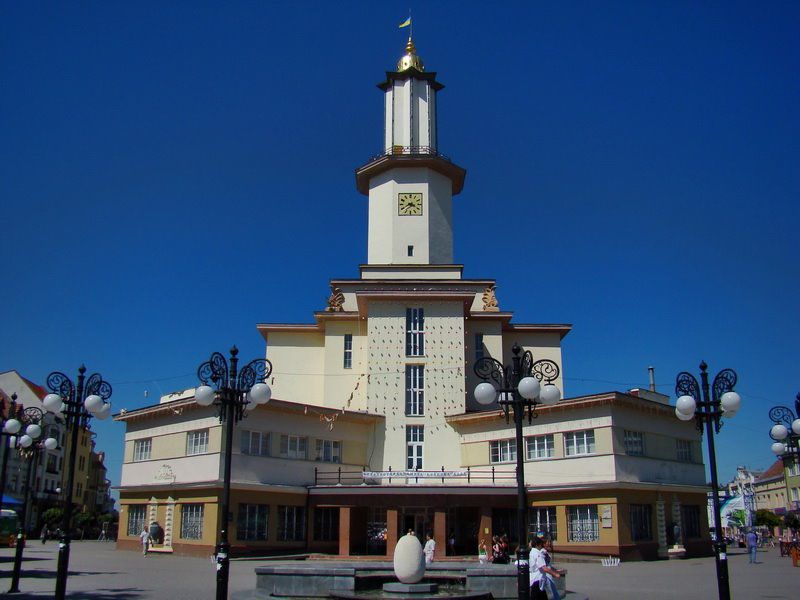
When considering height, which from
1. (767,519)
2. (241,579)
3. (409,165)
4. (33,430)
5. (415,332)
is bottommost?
(767,519)

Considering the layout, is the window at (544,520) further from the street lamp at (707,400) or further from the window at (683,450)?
the street lamp at (707,400)

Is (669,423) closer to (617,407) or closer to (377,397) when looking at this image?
(617,407)

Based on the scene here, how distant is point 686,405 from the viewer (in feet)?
49.5

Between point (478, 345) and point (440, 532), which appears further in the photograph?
point (478, 345)

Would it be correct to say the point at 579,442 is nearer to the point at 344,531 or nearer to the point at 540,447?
the point at 540,447

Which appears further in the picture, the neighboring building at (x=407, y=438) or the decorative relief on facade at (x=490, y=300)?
the decorative relief on facade at (x=490, y=300)

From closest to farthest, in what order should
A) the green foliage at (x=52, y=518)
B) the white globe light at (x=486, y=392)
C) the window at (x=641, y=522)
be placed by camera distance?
the white globe light at (x=486, y=392) < the window at (x=641, y=522) < the green foliage at (x=52, y=518)

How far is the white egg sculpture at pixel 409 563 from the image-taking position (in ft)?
49.8

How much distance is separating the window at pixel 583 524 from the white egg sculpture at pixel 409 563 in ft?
Result: 57.3

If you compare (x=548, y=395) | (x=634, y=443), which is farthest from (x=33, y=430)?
(x=634, y=443)

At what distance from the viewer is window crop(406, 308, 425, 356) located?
38969 mm

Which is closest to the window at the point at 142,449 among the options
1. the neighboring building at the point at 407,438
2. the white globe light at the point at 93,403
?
the neighboring building at the point at 407,438

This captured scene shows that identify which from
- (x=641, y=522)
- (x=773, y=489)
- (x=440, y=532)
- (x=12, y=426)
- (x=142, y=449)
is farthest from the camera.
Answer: (x=773, y=489)

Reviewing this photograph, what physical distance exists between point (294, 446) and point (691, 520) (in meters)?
19.2
